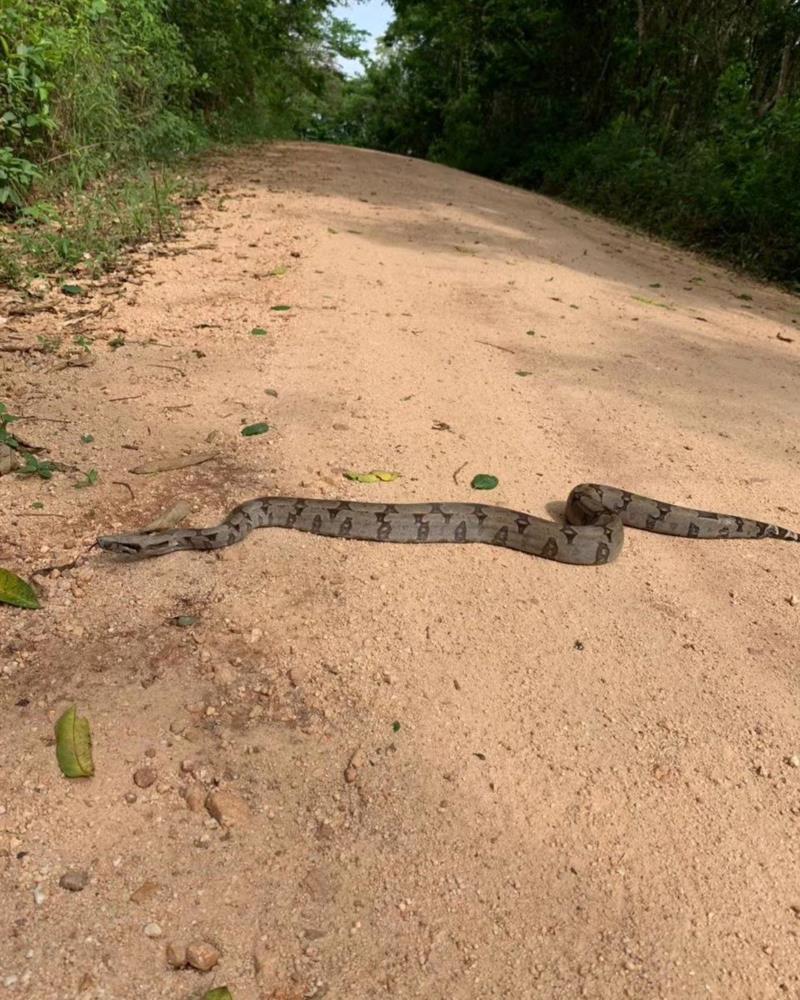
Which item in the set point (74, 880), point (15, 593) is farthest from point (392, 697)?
point (15, 593)

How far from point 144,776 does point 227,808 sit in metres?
0.37

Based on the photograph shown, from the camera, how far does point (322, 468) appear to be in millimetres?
5680

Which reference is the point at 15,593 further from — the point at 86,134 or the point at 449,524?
the point at 86,134

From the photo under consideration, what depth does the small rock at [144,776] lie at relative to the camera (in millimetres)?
3043

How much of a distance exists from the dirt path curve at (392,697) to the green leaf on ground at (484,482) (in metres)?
0.11

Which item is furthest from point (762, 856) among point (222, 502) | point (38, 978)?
point (222, 502)

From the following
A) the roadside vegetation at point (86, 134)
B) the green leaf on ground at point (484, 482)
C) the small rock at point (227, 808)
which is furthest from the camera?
the roadside vegetation at point (86, 134)

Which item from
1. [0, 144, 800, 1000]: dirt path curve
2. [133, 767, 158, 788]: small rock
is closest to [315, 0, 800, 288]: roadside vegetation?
[0, 144, 800, 1000]: dirt path curve

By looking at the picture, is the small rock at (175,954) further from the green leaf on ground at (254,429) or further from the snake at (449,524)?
the green leaf on ground at (254,429)

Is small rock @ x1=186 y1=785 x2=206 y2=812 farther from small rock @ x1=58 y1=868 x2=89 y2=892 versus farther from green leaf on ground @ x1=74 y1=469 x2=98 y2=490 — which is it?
green leaf on ground @ x1=74 y1=469 x2=98 y2=490

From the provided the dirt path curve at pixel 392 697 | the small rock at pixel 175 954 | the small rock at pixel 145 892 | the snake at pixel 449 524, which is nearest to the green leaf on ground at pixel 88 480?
the dirt path curve at pixel 392 697

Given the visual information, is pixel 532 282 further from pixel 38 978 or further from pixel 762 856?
pixel 38 978

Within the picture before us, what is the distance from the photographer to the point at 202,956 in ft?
8.15

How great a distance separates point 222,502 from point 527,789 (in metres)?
2.82
